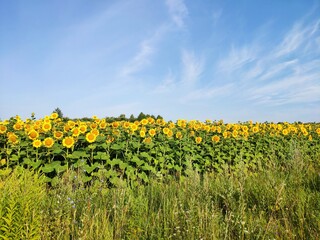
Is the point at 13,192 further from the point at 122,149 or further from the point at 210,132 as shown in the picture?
the point at 210,132

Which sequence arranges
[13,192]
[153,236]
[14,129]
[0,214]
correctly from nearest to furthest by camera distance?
[0,214], [13,192], [153,236], [14,129]

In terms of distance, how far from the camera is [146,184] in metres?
6.36

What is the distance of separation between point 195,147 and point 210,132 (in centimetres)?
116

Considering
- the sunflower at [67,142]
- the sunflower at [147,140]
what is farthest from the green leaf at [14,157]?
the sunflower at [147,140]

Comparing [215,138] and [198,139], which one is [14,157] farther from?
[215,138]

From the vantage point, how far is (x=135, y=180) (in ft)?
Result: 20.9

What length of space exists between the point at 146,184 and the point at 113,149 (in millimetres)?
1036

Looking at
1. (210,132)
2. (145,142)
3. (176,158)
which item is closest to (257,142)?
(210,132)

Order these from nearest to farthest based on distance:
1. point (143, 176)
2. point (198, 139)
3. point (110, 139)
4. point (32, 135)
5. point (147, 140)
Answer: point (32, 135) < point (143, 176) < point (110, 139) < point (147, 140) < point (198, 139)

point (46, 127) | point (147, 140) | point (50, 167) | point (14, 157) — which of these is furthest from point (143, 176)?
point (14, 157)

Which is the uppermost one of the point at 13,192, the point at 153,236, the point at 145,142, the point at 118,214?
the point at 145,142

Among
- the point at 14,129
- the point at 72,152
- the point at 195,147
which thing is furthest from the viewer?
the point at 195,147

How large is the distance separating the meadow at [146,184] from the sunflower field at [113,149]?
2 cm

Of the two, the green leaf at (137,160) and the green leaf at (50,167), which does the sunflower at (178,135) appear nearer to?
the green leaf at (137,160)
